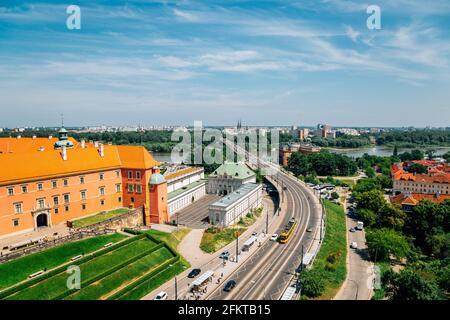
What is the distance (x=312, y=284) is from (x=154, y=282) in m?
21.2

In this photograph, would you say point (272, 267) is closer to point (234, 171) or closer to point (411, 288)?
point (411, 288)

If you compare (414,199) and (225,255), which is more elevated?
(414,199)

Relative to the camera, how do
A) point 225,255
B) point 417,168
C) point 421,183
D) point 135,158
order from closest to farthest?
point 225,255 → point 135,158 → point 421,183 → point 417,168

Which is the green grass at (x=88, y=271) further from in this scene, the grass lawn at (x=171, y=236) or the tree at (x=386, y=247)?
the tree at (x=386, y=247)

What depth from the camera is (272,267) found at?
53.3 meters

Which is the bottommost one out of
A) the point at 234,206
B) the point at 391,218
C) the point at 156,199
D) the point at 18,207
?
the point at 391,218

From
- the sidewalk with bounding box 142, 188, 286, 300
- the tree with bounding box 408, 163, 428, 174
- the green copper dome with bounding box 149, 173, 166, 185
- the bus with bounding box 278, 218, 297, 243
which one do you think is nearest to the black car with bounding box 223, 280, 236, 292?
the sidewalk with bounding box 142, 188, 286, 300

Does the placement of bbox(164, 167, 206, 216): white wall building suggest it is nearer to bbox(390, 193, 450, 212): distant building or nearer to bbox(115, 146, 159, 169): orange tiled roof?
bbox(115, 146, 159, 169): orange tiled roof

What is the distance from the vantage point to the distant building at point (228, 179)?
104875 mm

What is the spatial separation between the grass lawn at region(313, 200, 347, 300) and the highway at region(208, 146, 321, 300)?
312cm

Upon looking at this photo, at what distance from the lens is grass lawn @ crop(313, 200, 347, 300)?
4862cm

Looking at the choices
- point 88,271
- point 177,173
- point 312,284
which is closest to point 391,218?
point 312,284

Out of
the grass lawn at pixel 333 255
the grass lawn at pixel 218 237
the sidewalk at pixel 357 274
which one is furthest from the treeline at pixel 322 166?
the grass lawn at pixel 218 237
